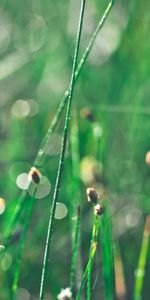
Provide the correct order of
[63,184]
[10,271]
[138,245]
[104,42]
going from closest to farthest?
[10,271], [138,245], [63,184], [104,42]

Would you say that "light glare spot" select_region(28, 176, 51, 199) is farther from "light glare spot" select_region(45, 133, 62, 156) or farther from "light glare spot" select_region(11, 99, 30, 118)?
"light glare spot" select_region(11, 99, 30, 118)

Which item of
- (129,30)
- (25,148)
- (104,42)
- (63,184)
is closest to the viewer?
(63,184)

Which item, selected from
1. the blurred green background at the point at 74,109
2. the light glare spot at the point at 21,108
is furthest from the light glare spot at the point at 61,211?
the light glare spot at the point at 21,108

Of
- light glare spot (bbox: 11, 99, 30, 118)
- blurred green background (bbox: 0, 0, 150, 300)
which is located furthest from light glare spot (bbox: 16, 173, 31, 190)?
light glare spot (bbox: 11, 99, 30, 118)

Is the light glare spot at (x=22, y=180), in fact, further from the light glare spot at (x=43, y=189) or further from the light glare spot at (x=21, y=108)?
the light glare spot at (x=21, y=108)

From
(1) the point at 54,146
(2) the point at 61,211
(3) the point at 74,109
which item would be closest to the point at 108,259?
(3) the point at 74,109

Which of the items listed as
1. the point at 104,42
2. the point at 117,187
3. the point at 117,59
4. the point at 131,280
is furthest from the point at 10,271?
the point at 104,42

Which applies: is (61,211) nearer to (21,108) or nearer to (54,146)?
(54,146)

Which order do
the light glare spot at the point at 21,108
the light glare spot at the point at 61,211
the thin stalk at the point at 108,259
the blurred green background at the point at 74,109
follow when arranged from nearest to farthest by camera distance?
the thin stalk at the point at 108,259 → the blurred green background at the point at 74,109 → the light glare spot at the point at 61,211 → the light glare spot at the point at 21,108

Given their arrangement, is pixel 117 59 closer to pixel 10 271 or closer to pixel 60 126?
pixel 60 126
